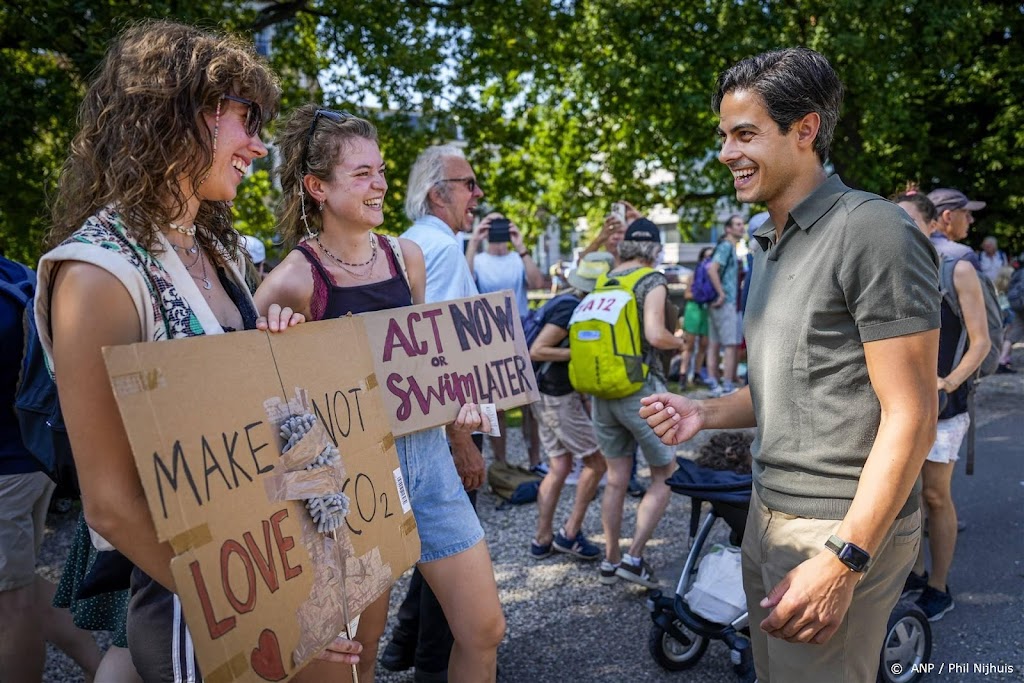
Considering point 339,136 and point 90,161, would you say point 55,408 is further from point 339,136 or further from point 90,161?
point 339,136

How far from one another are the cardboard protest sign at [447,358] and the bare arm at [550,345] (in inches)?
94.7

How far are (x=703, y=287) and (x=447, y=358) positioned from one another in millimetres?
9007

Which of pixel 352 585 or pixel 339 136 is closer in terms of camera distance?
pixel 352 585

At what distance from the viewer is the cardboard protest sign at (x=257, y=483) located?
57.3 inches

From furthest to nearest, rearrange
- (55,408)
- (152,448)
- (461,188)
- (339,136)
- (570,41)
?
(570,41) < (461,188) < (339,136) < (55,408) < (152,448)

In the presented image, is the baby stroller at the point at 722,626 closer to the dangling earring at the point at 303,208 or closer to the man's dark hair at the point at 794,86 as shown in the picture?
the man's dark hair at the point at 794,86

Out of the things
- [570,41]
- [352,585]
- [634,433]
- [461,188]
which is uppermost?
[570,41]

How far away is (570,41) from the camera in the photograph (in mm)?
13953

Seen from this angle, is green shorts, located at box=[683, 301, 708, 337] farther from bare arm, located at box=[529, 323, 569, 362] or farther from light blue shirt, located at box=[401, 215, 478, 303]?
light blue shirt, located at box=[401, 215, 478, 303]

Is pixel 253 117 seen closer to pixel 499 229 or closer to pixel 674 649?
pixel 674 649

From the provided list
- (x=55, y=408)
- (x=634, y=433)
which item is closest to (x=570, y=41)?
(x=634, y=433)

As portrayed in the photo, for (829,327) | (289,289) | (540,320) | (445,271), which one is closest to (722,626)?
(445,271)

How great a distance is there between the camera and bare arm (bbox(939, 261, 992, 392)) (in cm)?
427

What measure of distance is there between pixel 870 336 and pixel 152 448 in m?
1.45
